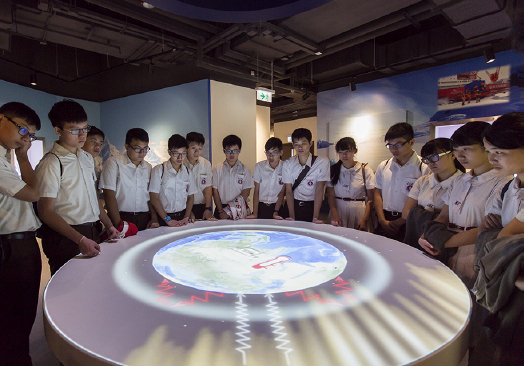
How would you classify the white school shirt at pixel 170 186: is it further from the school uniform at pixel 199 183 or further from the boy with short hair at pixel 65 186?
the boy with short hair at pixel 65 186

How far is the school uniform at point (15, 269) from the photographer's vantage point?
5.61ft

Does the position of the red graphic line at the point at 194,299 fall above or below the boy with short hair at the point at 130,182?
below

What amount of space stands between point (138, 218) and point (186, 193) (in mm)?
564

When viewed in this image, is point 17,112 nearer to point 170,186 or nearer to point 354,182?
point 170,186

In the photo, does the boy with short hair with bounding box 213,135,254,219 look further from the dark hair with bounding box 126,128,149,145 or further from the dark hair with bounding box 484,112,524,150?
the dark hair with bounding box 484,112,524,150

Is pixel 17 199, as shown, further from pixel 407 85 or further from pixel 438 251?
pixel 407 85

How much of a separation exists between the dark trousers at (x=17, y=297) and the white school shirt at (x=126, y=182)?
0.95 meters

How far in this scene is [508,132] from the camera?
1323 millimetres

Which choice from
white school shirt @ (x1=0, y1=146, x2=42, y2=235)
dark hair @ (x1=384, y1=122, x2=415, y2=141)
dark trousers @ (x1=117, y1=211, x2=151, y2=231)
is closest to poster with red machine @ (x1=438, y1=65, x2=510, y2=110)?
dark hair @ (x1=384, y1=122, x2=415, y2=141)

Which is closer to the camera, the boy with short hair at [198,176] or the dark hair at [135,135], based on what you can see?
the dark hair at [135,135]

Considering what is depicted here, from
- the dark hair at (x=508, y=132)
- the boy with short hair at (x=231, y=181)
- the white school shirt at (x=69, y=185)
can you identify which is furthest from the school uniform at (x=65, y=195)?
the dark hair at (x=508, y=132)

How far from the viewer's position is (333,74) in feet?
25.4

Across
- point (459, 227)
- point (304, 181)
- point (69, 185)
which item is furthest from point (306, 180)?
point (69, 185)

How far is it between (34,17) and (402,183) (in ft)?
19.2
